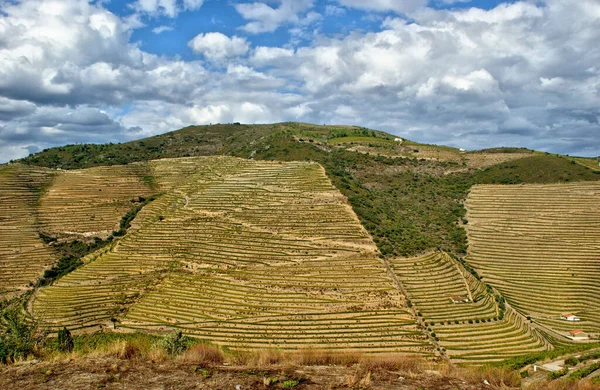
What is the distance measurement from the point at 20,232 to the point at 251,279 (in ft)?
106

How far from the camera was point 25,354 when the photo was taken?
9438 millimetres

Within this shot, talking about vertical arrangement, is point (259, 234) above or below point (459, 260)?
above

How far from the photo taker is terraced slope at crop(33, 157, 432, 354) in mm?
32375

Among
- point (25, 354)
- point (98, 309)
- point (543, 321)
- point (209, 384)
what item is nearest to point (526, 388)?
point (209, 384)

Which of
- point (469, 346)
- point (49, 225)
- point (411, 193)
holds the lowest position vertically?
point (469, 346)

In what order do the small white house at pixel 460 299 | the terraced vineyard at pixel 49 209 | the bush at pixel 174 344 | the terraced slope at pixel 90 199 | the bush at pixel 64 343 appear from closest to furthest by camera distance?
the bush at pixel 174 344
the bush at pixel 64 343
the small white house at pixel 460 299
the terraced vineyard at pixel 49 209
the terraced slope at pixel 90 199

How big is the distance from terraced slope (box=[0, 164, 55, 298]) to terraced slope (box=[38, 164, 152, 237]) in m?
1.64

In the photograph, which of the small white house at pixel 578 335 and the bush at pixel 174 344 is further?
the small white house at pixel 578 335

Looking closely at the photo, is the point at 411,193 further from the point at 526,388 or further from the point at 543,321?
the point at 526,388

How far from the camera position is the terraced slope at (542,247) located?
125 ft

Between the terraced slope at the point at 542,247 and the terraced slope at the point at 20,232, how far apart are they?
5044 cm

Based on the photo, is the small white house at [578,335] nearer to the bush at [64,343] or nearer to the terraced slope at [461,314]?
the terraced slope at [461,314]

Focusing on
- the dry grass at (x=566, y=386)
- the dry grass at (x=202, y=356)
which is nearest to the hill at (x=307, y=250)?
the dry grass at (x=202, y=356)

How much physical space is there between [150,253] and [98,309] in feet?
34.2
